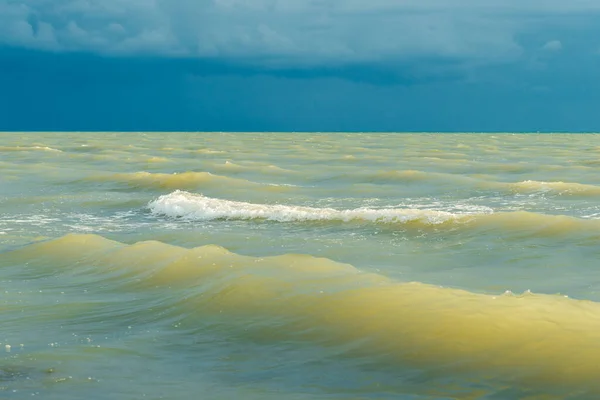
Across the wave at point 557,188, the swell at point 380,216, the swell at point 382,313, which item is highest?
the wave at point 557,188

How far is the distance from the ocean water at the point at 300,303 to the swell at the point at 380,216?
5cm

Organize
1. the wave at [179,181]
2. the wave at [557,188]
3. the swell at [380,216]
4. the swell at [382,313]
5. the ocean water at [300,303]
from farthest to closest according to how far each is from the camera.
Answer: the wave at [179,181] < the wave at [557,188] < the swell at [380,216] < the swell at [382,313] < the ocean water at [300,303]

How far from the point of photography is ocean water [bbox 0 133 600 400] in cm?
673

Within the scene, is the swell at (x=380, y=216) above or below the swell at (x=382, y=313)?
above

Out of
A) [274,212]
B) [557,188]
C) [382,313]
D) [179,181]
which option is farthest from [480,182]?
[382,313]

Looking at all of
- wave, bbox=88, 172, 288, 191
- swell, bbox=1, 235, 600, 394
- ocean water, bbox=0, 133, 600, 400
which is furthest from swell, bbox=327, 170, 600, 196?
swell, bbox=1, 235, 600, 394

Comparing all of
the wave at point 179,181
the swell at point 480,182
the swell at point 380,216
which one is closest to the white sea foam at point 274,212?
the swell at point 380,216

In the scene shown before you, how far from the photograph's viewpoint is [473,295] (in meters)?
9.10

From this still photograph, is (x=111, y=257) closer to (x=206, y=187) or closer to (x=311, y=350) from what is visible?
(x=311, y=350)

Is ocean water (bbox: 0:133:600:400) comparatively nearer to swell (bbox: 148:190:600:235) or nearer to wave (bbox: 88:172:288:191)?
swell (bbox: 148:190:600:235)

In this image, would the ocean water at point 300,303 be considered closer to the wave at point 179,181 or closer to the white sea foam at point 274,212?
the white sea foam at point 274,212

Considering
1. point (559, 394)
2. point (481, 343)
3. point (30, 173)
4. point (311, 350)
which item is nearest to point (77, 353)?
point (311, 350)

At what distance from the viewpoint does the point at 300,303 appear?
30.3ft

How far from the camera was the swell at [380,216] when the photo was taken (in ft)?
50.8
